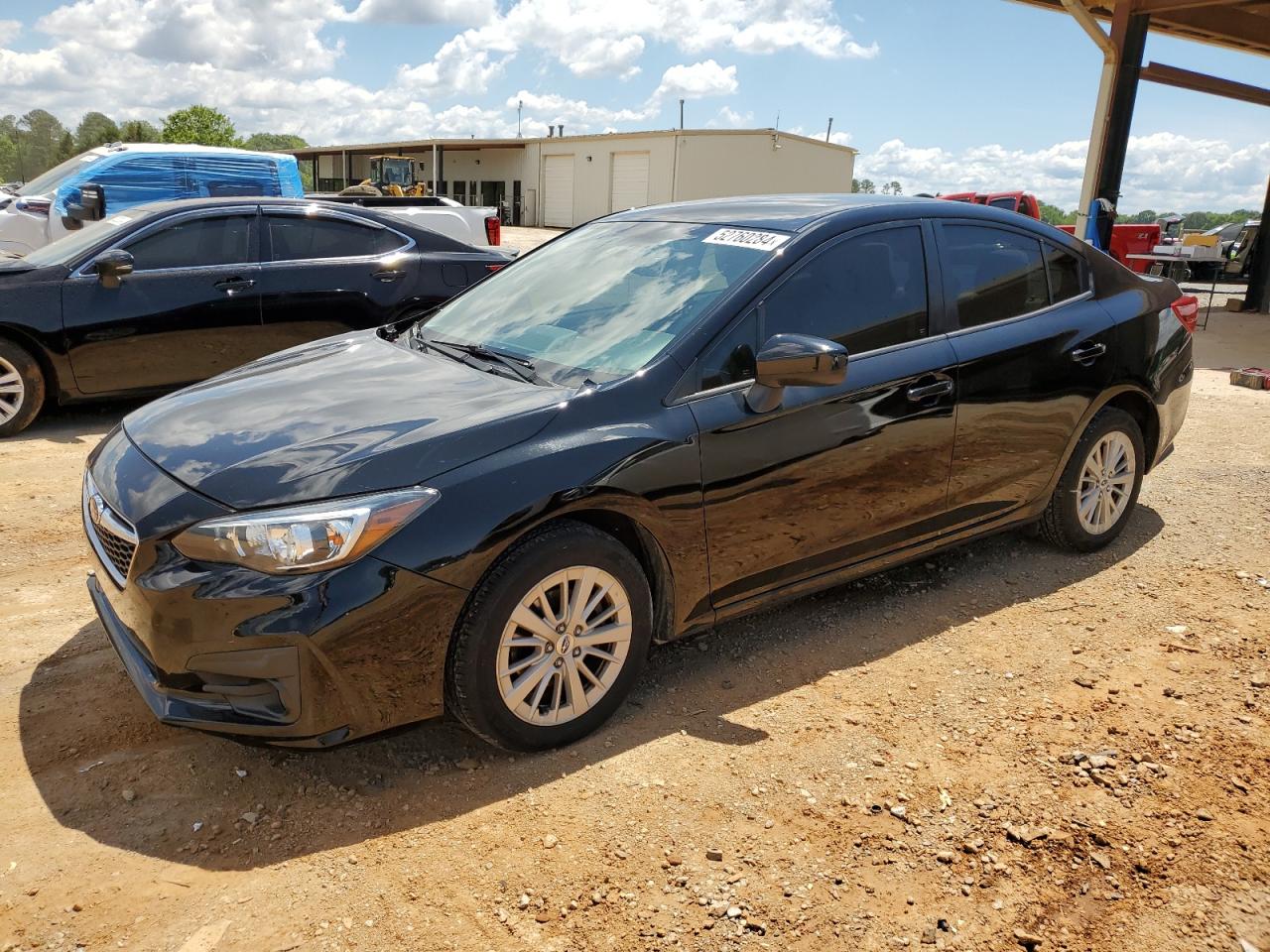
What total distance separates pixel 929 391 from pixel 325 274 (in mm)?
4943

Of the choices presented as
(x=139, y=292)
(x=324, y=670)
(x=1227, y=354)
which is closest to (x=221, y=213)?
(x=139, y=292)

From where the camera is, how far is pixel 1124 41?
42.6 feet

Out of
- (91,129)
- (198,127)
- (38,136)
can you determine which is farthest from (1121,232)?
(38,136)

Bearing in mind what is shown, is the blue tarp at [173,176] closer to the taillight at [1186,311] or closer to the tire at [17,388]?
the tire at [17,388]

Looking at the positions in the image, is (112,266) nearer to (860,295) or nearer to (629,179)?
(860,295)

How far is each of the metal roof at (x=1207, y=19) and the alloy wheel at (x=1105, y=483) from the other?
422 inches

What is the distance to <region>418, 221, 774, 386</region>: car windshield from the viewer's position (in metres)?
3.23

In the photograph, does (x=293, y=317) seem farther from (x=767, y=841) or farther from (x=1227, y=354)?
(x=1227, y=354)

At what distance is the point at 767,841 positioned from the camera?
256cm

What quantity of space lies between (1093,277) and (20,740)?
4695mm

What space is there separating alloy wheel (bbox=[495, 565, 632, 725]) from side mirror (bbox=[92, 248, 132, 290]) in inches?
194

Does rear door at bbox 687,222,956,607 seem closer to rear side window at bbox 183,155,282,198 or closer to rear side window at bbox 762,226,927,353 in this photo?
rear side window at bbox 762,226,927,353

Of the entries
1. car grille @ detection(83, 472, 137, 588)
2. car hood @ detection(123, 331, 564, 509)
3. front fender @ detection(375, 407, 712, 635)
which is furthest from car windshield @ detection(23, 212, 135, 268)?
front fender @ detection(375, 407, 712, 635)

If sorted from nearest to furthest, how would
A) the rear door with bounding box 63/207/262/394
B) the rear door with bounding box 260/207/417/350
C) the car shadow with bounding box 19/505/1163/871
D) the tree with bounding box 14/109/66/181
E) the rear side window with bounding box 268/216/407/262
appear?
the car shadow with bounding box 19/505/1163/871 < the rear door with bounding box 63/207/262/394 < the rear door with bounding box 260/207/417/350 < the rear side window with bounding box 268/216/407/262 < the tree with bounding box 14/109/66/181
